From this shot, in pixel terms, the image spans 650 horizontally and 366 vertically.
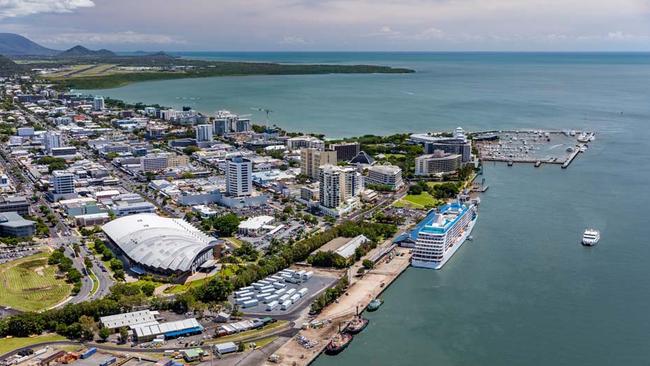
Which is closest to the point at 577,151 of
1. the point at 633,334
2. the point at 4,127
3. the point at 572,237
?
the point at 572,237

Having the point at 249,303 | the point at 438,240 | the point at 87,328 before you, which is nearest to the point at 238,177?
the point at 438,240

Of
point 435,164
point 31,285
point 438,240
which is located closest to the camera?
point 31,285

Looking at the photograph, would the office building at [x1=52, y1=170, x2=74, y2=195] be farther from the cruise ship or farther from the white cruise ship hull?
the white cruise ship hull

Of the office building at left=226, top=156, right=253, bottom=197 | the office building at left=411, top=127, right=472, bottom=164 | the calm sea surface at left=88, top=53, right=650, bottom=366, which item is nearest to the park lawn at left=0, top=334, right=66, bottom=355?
the calm sea surface at left=88, top=53, right=650, bottom=366

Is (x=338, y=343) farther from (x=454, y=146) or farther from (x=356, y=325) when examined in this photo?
(x=454, y=146)

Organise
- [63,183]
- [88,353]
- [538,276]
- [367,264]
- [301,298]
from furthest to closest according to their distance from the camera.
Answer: [63,183] < [367,264] < [538,276] < [301,298] < [88,353]

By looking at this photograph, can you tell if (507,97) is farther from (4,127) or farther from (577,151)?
(4,127)
